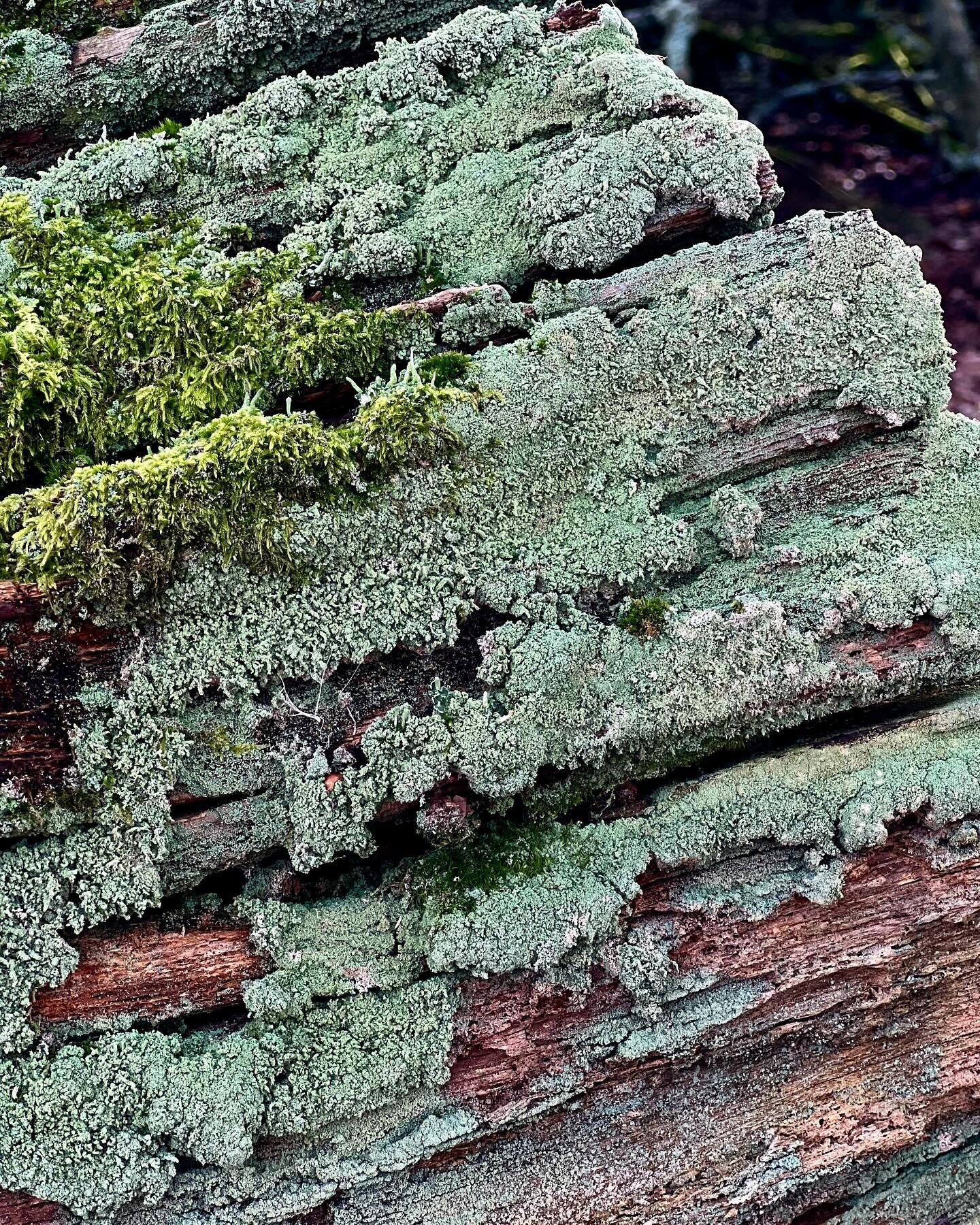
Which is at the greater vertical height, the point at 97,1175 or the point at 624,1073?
the point at 97,1175

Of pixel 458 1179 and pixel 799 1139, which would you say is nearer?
pixel 458 1179

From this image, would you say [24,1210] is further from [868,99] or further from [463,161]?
[868,99]

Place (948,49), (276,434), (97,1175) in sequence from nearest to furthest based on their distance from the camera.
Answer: (97,1175), (276,434), (948,49)

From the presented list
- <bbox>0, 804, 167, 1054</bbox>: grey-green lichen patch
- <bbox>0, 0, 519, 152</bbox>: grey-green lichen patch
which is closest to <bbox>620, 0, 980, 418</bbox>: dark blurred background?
<bbox>0, 0, 519, 152</bbox>: grey-green lichen patch

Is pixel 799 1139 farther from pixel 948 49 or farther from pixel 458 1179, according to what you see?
pixel 948 49

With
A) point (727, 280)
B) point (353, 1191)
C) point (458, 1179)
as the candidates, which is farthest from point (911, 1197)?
point (727, 280)
